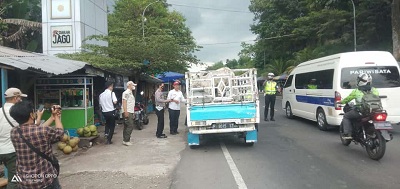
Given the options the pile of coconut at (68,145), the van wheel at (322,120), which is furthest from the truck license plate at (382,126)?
the pile of coconut at (68,145)

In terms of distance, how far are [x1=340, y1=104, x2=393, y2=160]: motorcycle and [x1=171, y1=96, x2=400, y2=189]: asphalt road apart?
9.3 inches

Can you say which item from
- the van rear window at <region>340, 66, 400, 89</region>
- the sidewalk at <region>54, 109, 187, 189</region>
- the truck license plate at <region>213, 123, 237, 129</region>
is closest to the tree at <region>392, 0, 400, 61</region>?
the van rear window at <region>340, 66, 400, 89</region>

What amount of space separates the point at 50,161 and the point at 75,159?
188 inches

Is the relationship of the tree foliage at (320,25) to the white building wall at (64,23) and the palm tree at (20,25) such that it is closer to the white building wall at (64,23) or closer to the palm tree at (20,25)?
the white building wall at (64,23)

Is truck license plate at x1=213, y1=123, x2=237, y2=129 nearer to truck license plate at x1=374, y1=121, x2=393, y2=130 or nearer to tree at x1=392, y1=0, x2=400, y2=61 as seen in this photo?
truck license plate at x1=374, y1=121, x2=393, y2=130

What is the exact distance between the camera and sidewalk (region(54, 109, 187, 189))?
228 inches

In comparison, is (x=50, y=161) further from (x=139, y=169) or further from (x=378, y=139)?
(x=378, y=139)

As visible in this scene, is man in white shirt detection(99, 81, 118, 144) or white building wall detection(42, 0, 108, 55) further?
white building wall detection(42, 0, 108, 55)

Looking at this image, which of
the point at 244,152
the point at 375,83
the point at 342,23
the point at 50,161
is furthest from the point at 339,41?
the point at 50,161

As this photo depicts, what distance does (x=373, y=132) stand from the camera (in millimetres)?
6887

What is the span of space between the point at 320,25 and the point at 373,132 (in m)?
25.3

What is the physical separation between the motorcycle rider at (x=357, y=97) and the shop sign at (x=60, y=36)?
1628cm

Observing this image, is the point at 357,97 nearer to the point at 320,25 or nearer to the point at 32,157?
the point at 32,157

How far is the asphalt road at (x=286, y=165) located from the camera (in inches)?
215
